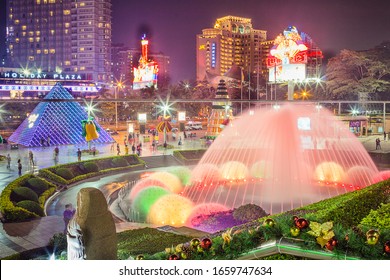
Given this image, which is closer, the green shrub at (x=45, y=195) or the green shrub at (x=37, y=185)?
the green shrub at (x=45, y=195)

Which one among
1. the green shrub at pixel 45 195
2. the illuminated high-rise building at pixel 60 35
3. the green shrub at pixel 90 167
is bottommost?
the green shrub at pixel 45 195

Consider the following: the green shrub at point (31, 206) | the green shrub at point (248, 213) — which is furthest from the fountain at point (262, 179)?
the green shrub at point (31, 206)

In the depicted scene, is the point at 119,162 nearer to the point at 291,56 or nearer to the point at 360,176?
the point at 360,176

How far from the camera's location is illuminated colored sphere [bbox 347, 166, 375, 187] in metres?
22.7

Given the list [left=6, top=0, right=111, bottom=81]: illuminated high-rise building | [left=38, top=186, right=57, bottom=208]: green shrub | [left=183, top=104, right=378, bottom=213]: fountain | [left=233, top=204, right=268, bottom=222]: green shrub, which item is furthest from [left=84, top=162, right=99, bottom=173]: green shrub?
[left=6, top=0, right=111, bottom=81]: illuminated high-rise building

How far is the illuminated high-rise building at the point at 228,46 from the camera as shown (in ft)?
464

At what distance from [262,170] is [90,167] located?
9.79 m

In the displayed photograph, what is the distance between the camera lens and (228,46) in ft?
480

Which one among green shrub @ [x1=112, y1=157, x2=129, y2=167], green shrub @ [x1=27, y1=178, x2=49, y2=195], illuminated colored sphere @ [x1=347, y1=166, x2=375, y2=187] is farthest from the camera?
green shrub @ [x1=112, y1=157, x2=129, y2=167]

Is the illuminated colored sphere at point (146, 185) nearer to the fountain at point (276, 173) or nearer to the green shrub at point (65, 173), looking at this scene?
the fountain at point (276, 173)

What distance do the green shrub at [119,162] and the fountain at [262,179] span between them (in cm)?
512

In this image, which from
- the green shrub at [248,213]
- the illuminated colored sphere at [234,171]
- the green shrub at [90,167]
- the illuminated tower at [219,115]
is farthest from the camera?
the illuminated tower at [219,115]

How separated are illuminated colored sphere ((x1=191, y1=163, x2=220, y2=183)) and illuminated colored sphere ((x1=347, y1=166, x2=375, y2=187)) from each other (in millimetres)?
6532

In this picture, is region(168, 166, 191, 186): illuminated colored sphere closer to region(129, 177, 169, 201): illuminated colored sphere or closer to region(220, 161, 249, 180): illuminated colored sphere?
region(129, 177, 169, 201): illuminated colored sphere
